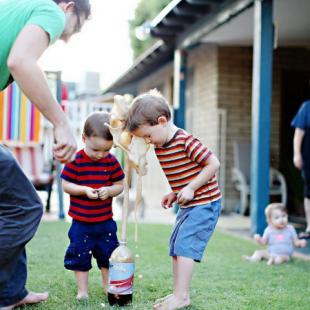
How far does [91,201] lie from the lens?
3006mm

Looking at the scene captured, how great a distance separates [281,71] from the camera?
30.2 feet

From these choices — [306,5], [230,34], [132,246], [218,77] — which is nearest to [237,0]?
[306,5]

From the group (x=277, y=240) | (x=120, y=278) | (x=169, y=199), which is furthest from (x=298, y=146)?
(x=120, y=278)

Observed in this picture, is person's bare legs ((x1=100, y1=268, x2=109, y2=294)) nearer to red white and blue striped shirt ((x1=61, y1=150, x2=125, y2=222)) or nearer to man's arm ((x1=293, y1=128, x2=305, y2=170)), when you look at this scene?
red white and blue striped shirt ((x1=61, y1=150, x2=125, y2=222))

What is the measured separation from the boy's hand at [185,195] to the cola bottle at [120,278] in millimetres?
395

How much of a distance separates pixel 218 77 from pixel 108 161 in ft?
19.8

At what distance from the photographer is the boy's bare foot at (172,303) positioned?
8.95ft

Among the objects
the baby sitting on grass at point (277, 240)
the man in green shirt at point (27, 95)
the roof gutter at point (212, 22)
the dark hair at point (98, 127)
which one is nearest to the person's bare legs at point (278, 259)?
the baby sitting on grass at point (277, 240)

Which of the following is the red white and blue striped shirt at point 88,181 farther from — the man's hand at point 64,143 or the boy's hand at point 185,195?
the man's hand at point 64,143

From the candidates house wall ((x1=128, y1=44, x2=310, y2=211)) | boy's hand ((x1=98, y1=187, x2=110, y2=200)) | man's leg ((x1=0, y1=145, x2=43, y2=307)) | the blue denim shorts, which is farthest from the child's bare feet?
house wall ((x1=128, y1=44, x2=310, y2=211))

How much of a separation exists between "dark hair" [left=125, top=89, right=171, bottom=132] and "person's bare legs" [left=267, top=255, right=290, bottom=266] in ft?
6.59

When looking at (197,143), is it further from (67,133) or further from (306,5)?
(306,5)

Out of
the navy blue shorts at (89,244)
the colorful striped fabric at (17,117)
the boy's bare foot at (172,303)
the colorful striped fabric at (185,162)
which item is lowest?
the boy's bare foot at (172,303)

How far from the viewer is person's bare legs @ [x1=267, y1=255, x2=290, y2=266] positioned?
4297 millimetres
